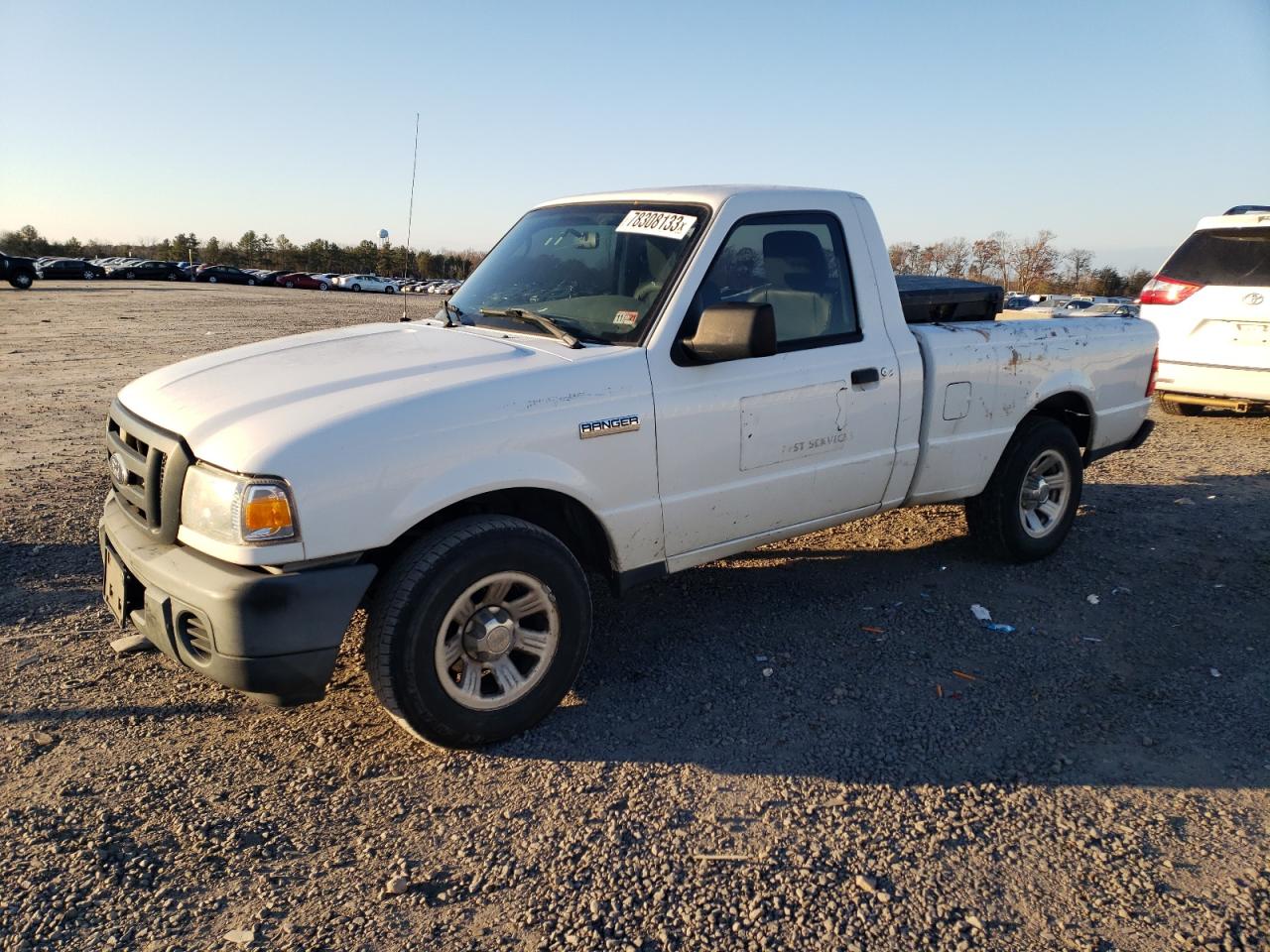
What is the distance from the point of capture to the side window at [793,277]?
3.97m

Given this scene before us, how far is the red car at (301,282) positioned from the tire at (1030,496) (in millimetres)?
59250

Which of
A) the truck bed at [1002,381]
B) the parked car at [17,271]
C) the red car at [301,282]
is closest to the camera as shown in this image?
the truck bed at [1002,381]

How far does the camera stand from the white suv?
27.2 ft

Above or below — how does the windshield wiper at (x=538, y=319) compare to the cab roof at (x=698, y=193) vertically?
below

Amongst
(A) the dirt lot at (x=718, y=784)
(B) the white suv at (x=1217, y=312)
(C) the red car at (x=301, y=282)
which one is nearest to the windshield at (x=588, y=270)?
(A) the dirt lot at (x=718, y=784)

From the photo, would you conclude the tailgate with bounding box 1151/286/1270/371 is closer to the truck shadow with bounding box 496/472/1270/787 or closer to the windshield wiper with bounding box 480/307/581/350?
the truck shadow with bounding box 496/472/1270/787

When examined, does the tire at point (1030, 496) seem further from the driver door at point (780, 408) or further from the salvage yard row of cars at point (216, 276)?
the salvage yard row of cars at point (216, 276)

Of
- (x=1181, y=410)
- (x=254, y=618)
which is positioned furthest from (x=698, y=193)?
(x=1181, y=410)

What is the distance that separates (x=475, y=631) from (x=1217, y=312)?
8281 millimetres

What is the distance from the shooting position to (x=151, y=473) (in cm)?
320

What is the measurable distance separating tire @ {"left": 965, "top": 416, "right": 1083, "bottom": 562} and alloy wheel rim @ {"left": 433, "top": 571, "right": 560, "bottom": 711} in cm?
301

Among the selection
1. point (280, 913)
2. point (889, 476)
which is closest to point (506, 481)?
point (280, 913)

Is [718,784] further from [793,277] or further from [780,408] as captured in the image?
[793,277]

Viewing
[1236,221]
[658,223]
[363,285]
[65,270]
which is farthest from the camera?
[363,285]
